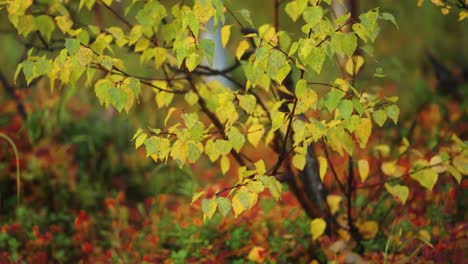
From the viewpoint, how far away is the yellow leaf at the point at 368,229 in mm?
3259

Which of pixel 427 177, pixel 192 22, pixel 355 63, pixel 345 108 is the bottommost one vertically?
pixel 427 177

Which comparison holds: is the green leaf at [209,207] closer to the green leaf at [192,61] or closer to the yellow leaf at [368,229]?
the green leaf at [192,61]

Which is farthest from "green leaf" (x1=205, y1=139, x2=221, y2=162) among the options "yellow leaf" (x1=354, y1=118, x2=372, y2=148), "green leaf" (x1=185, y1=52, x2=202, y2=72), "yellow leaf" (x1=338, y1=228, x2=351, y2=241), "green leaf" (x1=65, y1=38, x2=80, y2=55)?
"yellow leaf" (x1=338, y1=228, x2=351, y2=241)

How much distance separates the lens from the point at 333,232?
3281 mm

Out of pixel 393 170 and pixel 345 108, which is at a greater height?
pixel 345 108

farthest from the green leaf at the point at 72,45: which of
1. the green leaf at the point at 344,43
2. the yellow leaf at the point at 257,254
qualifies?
the yellow leaf at the point at 257,254

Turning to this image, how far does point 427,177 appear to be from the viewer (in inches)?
113

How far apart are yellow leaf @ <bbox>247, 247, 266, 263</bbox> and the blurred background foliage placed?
12 cm

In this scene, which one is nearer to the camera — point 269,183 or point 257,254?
point 269,183

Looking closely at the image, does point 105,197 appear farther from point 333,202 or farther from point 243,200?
point 243,200

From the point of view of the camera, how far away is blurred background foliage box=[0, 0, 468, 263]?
348 centimetres

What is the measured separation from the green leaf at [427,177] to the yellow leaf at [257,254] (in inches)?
34.4

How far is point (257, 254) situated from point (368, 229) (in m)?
0.64

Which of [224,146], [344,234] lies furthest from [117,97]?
[344,234]
